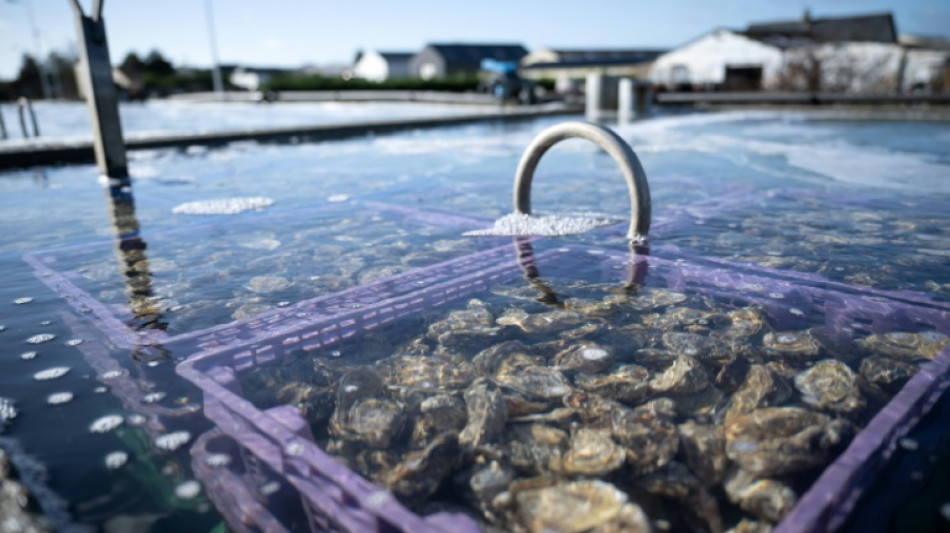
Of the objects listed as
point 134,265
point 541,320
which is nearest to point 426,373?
point 541,320

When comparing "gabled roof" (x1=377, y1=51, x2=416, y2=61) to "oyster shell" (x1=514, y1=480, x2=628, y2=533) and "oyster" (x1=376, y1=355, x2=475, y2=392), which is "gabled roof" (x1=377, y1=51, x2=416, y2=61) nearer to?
"oyster" (x1=376, y1=355, x2=475, y2=392)

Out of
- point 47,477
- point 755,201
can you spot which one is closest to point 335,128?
point 755,201

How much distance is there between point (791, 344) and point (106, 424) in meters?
2.82

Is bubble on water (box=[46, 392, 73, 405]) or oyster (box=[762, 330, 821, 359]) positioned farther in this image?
oyster (box=[762, 330, 821, 359])

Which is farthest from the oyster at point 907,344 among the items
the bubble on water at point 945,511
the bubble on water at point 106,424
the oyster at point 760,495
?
the bubble on water at point 106,424

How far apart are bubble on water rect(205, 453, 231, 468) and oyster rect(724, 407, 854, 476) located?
5.30ft

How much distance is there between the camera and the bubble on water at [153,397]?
90.6 inches

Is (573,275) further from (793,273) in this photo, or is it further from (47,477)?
(47,477)

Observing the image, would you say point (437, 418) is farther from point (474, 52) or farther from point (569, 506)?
point (474, 52)

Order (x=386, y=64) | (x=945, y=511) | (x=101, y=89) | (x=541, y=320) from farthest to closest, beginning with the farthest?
(x=386, y=64) < (x=101, y=89) < (x=541, y=320) < (x=945, y=511)

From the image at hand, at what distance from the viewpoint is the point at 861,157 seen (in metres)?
9.02

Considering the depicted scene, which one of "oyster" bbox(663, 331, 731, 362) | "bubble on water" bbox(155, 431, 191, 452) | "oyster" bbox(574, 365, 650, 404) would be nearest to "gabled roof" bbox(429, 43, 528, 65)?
"oyster" bbox(663, 331, 731, 362)

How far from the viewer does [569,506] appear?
171 cm

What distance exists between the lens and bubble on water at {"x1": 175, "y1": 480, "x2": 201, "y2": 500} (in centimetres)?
181
